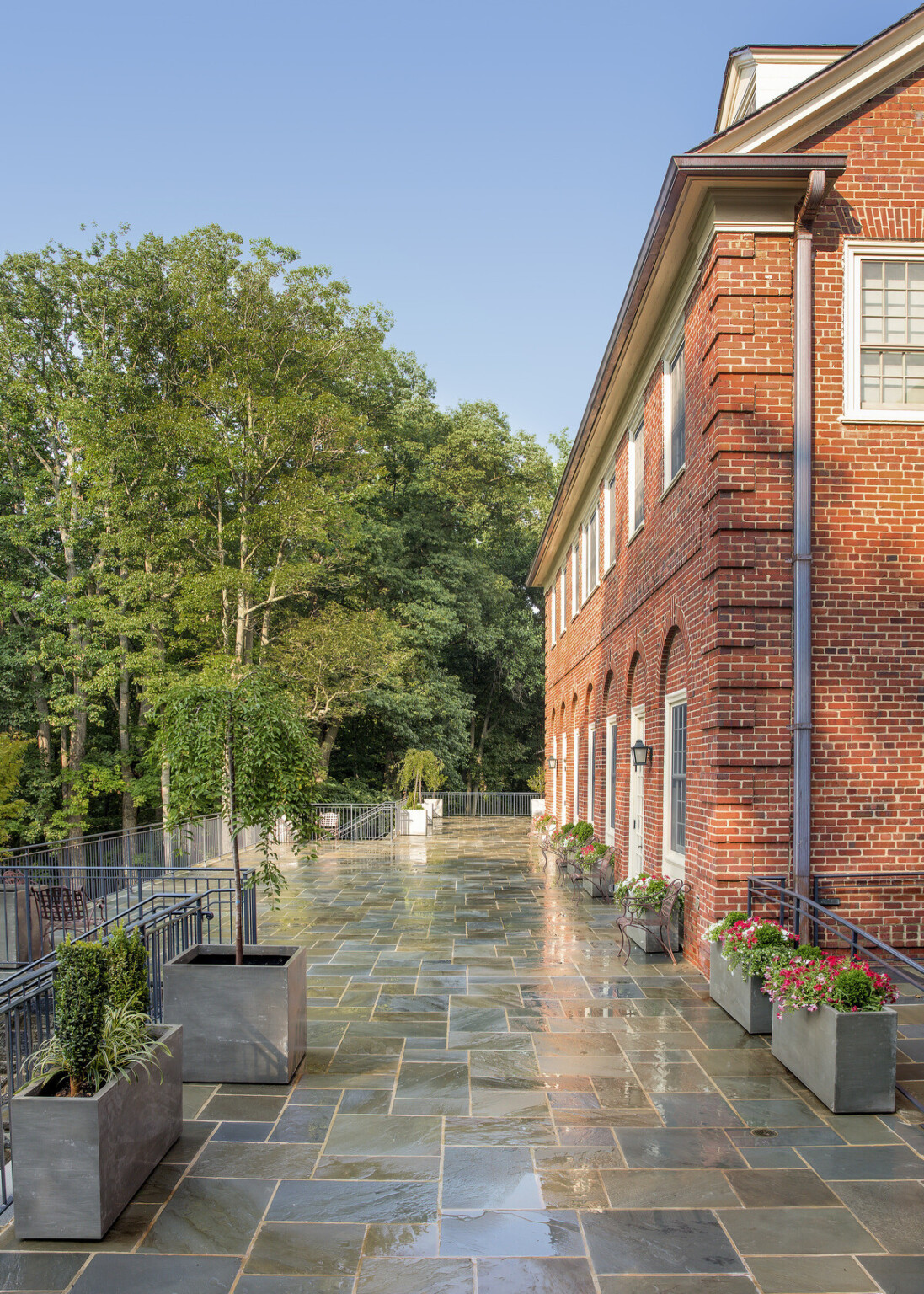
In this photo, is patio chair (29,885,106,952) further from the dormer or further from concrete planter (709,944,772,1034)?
the dormer

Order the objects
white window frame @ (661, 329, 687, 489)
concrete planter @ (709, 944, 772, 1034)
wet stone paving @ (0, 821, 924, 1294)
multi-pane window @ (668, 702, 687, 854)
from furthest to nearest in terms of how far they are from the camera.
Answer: white window frame @ (661, 329, 687, 489), multi-pane window @ (668, 702, 687, 854), concrete planter @ (709, 944, 772, 1034), wet stone paving @ (0, 821, 924, 1294)

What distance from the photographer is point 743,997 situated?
264 inches

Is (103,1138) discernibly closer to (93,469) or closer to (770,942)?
Answer: (770,942)

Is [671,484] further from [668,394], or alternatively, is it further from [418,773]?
[418,773]

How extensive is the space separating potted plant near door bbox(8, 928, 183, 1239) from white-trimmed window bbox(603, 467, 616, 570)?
10805 mm

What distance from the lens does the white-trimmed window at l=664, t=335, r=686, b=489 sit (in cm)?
972

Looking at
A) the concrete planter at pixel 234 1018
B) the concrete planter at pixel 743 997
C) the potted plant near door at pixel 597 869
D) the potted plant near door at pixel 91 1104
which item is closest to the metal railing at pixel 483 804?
the potted plant near door at pixel 597 869

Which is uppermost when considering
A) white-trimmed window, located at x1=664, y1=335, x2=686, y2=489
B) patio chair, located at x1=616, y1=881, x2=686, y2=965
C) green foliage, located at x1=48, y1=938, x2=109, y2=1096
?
white-trimmed window, located at x1=664, y1=335, x2=686, y2=489

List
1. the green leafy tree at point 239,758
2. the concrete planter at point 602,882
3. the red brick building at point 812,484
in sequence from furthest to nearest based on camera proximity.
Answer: the concrete planter at point 602,882 → the red brick building at point 812,484 → the green leafy tree at point 239,758

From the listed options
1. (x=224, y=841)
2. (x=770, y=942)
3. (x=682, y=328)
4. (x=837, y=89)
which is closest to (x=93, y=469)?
(x=224, y=841)

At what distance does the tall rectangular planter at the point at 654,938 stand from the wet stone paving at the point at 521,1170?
1281 mm

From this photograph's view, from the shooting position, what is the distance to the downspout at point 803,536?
7605 millimetres

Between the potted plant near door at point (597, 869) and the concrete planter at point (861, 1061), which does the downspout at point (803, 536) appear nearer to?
the concrete planter at point (861, 1061)

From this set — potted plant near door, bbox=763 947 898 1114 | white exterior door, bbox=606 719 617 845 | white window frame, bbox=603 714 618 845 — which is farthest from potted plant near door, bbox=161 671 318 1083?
white exterior door, bbox=606 719 617 845
